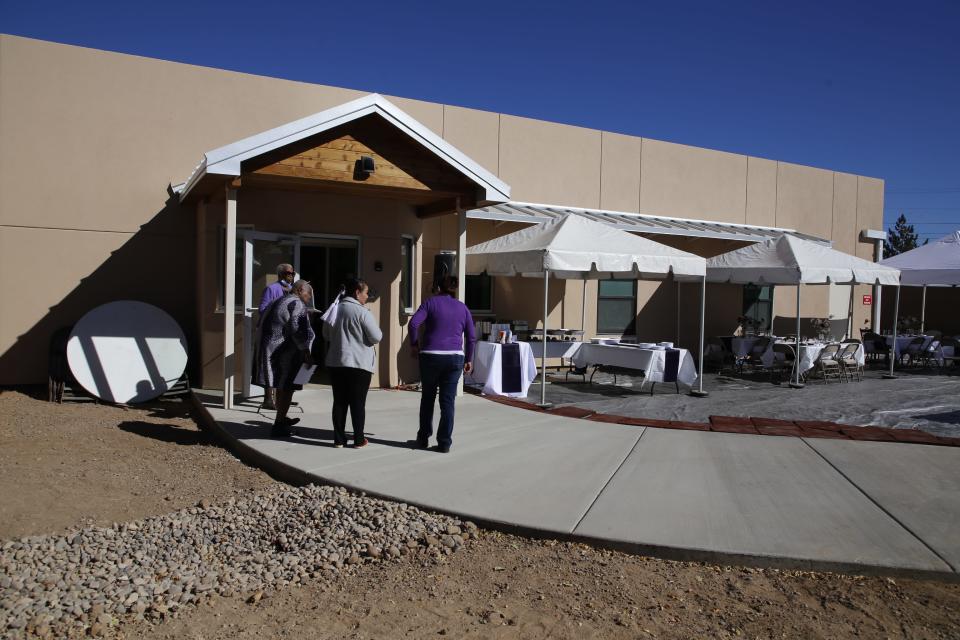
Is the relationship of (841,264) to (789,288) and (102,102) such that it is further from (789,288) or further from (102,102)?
(102,102)

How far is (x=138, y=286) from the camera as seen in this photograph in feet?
34.3

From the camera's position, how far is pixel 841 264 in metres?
12.3

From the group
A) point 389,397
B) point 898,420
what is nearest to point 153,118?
point 389,397

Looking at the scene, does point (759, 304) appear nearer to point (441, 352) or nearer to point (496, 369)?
point (496, 369)

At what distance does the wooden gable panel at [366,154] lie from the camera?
8133 mm

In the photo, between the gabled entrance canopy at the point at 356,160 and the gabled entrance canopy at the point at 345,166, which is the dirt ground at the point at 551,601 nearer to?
the gabled entrance canopy at the point at 345,166

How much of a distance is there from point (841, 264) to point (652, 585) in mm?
10038

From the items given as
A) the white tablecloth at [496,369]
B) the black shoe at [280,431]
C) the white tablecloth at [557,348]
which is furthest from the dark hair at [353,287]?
the white tablecloth at [557,348]

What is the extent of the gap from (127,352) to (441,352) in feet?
17.0

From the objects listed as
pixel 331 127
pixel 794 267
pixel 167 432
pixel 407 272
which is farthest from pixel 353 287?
pixel 794 267

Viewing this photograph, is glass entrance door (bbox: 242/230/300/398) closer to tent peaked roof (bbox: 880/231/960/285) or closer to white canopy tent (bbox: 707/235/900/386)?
white canopy tent (bbox: 707/235/900/386)

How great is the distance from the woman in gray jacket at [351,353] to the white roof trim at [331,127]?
2.24m

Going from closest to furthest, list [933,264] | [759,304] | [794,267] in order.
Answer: [794,267], [933,264], [759,304]

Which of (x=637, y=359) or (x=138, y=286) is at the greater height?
(x=138, y=286)
